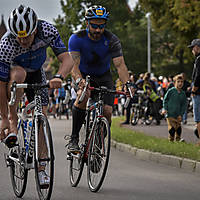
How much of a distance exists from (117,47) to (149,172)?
7.41 ft

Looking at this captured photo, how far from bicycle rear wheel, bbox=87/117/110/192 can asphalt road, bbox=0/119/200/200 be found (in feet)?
0.48

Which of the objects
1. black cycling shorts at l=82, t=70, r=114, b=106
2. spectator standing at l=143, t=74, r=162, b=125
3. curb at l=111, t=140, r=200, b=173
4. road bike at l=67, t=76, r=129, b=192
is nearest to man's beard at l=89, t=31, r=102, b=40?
black cycling shorts at l=82, t=70, r=114, b=106

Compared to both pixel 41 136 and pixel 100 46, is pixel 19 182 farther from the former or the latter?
pixel 100 46

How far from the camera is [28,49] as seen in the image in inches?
233

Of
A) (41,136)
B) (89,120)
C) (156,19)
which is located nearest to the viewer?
(41,136)

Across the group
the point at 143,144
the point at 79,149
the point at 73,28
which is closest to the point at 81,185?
the point at 79,149

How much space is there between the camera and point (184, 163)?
8.99 m

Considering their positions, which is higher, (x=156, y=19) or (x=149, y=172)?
(x=156, y=19)

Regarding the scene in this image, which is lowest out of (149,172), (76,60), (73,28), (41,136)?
(149,172)

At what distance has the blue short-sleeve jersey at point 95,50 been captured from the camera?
7.07 metres

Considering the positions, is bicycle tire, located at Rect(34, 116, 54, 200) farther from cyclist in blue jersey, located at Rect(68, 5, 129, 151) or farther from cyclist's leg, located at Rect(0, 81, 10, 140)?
cyclist in blue jersey, located at Rect(68, 5, 129, 151)

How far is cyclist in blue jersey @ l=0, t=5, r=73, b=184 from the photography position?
5746mm

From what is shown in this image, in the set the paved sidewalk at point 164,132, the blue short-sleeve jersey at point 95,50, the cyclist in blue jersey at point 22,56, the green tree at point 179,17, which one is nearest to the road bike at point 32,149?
the cyclist in blue jersey at point 22,56

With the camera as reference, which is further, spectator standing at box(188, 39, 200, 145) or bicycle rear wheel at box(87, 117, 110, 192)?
spectator standing at box(188, 39, 200, 145)
